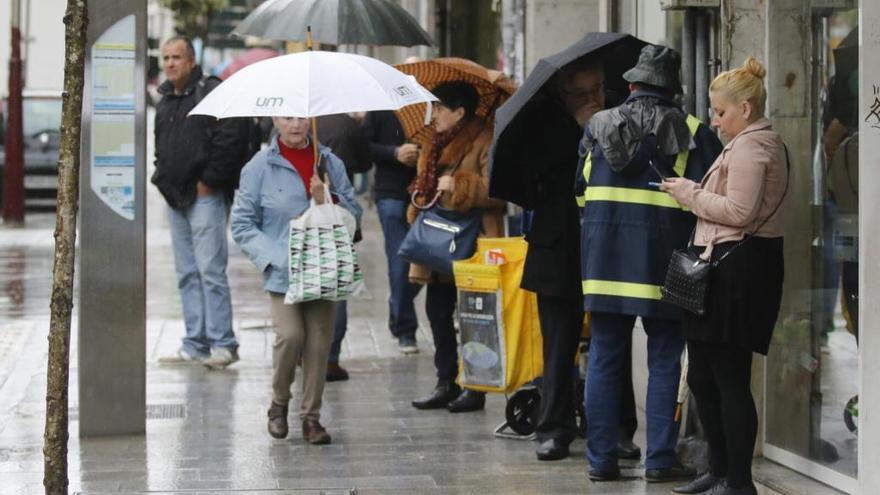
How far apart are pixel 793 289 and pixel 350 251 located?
2.07 metres

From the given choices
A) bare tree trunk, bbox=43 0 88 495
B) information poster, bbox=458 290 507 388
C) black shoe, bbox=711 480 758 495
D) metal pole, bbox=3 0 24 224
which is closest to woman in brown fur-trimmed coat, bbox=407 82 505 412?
information poster, bbox=458 290 507 388

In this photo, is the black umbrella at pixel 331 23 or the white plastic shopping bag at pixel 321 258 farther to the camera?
the black umbrella at pixel 331 23

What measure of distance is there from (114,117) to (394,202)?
10.6ft

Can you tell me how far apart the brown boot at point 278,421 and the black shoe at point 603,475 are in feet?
5.51

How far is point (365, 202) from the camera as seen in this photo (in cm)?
2992

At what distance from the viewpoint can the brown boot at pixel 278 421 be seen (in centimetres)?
816

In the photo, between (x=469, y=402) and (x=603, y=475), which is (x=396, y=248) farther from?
(x=603, y=475)

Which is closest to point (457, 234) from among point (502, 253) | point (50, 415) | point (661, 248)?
point (502, 253)

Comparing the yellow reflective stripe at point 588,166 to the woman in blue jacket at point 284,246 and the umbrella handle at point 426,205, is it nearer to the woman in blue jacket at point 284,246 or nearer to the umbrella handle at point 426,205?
the woman in blue jacket at point 284,246

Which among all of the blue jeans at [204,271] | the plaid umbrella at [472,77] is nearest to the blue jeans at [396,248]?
the blue jeans at [204,271]

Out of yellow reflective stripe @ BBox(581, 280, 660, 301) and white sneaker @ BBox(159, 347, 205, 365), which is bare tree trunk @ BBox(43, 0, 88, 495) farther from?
white sneaker @ BBox(159, 347, 205, 365)

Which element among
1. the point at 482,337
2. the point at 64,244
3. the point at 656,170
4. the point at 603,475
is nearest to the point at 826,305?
the point at 656,170

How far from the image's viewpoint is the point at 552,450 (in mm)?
7727

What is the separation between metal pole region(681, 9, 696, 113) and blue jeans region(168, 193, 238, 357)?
354 cm
